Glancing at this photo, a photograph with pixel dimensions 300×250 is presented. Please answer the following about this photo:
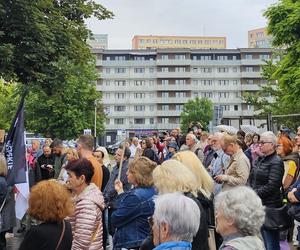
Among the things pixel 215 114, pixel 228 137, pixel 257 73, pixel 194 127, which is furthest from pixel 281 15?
pixel 257 73

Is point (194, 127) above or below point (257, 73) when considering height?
below

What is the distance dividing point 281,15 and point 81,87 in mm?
28682

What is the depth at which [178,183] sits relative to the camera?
534 cm

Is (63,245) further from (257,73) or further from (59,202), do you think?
(257,73)

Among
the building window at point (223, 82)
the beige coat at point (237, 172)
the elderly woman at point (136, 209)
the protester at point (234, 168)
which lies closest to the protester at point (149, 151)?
the protester at point (234, 168)

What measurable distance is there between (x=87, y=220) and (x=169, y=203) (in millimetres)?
1742

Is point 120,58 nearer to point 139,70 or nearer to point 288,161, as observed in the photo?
point 139,70

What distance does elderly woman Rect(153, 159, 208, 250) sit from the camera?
5.23m

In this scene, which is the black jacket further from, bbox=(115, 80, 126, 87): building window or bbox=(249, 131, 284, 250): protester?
bbox=(115, 80, 126, 87): building window

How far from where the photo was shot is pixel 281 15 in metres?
31.0

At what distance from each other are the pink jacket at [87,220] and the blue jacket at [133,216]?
0.21 m

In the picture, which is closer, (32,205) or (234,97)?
(32,205)

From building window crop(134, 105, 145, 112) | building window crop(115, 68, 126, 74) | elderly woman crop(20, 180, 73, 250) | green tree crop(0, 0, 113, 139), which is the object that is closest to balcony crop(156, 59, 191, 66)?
building window crop(115, 68, 126, 74)

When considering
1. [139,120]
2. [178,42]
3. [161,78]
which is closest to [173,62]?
[161,78]
